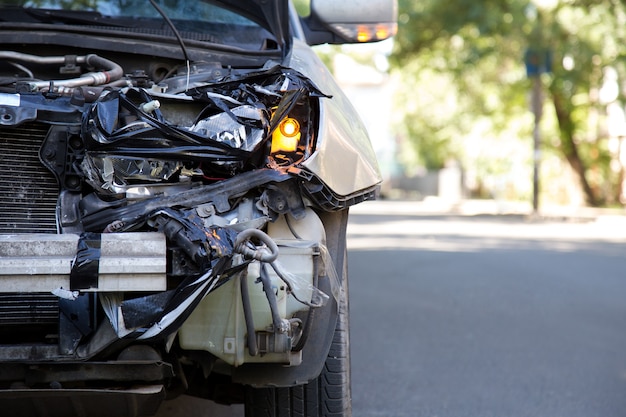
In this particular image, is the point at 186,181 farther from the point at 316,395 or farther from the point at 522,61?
the point at 522,61

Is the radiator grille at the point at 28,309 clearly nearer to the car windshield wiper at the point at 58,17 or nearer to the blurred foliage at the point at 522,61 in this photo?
the car windshield wiper at the point at 58,17

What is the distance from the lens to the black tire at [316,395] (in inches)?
124

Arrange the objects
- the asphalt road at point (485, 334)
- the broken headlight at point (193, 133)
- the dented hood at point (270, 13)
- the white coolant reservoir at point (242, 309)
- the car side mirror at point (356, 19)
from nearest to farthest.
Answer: the white coolant reservoir at point (242, 309)
the broken headlight at point (193, 133)
the dented hood at point (270, 13)
the car side mirror at point (356, 19)
the asphalt road at point (485, 334)

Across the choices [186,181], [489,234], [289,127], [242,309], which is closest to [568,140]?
[489,234]

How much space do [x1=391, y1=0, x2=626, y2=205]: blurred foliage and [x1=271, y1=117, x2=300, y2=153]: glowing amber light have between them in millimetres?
17823

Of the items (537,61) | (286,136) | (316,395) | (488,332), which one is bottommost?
(488,332)

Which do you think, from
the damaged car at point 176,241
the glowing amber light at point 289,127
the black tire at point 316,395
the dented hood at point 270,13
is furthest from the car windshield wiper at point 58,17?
the black tire at point 316,395

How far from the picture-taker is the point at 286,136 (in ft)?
9.36

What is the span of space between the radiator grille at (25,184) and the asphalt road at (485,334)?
182cm

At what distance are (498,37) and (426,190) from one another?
33311 mm

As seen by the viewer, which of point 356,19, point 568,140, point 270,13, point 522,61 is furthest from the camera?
point 568,140

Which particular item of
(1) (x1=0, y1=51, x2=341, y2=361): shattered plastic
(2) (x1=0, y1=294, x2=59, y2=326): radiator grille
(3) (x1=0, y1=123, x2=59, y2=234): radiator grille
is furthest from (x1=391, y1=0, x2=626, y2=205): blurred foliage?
(2) (x1=0, y1=294, x2=59, y2=326): radiator grille

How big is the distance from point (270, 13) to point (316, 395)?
5.55 ft

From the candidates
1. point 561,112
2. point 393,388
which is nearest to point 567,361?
point 393,388
